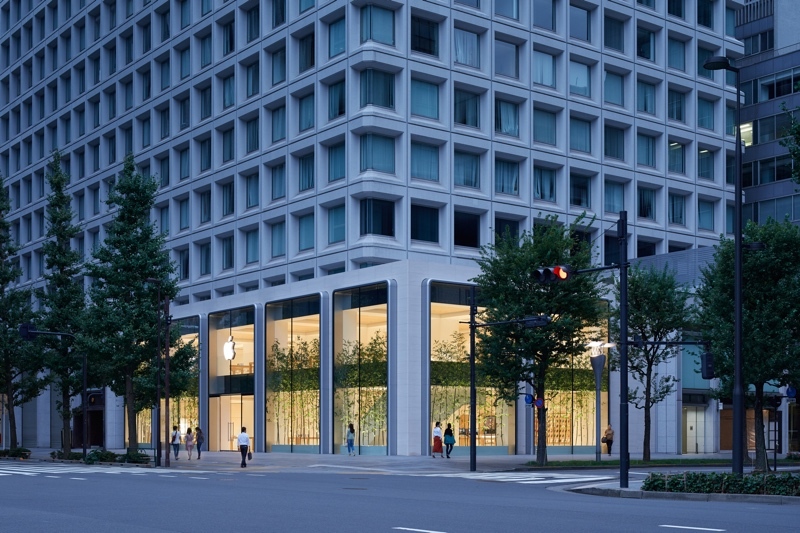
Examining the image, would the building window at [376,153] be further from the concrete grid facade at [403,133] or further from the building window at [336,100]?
the building window at [336,100]

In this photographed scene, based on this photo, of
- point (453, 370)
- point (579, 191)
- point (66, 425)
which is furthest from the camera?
point (579, 191)

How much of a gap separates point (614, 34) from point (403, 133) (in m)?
18.4

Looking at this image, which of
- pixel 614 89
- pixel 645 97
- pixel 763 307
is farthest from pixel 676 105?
pixel 763 307

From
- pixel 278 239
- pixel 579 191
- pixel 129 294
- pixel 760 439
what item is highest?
pixel 579 191

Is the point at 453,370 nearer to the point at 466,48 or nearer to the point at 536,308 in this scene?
the point at 536,308

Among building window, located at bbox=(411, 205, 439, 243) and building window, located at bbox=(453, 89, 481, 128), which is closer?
building window, located at bbox=(411, 205, 439, 243)

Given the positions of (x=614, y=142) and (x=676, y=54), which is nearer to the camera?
(x=614, y=142)

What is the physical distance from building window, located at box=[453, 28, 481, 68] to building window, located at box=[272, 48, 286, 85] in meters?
10.1

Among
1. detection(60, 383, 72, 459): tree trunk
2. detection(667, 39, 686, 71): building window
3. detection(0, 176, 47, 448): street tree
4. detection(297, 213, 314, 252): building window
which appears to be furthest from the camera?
detection(667, 39, 686, 71): building window

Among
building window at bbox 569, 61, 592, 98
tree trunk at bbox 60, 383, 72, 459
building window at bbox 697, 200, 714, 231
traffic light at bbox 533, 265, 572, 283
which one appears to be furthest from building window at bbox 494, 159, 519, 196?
traffic light at bbox 533, 265, 572, 283

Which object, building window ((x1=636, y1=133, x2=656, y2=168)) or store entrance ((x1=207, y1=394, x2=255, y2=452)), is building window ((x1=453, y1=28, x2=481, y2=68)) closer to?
building window ((x1=636, y1=133, x2=656, y2=168))

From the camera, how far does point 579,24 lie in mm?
65500

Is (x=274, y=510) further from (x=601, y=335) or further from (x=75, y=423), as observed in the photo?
(x=75, y=423)

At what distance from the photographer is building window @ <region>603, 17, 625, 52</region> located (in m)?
66.9
